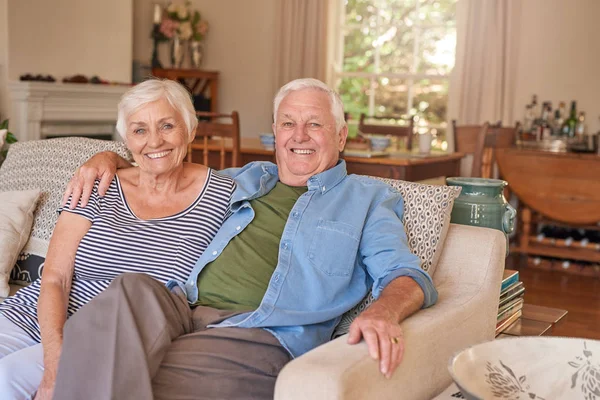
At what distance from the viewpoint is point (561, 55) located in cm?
578

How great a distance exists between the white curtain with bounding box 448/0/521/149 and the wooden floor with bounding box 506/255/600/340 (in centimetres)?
138

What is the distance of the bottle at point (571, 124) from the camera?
5410 millimetres

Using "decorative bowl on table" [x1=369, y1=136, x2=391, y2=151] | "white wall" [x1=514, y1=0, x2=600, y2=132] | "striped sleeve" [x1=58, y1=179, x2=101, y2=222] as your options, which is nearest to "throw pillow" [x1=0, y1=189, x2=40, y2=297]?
"striped sleeve" [x1=58, y1=179, x2=101, y2=222]

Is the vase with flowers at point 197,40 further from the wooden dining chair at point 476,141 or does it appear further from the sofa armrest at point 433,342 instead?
the sofa armrest at point 433,342

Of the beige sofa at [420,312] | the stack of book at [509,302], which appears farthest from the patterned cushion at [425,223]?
the stack of book at [509,302]

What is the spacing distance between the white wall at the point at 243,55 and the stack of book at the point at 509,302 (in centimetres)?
494

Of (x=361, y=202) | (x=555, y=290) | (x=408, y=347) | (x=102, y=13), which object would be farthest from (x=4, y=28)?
(x=408, y=347)

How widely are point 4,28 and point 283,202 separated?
418 centimetres

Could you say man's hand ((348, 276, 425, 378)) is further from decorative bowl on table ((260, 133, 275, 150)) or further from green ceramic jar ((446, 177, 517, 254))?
decorative bowl on table ((260, 133, 275, 150))

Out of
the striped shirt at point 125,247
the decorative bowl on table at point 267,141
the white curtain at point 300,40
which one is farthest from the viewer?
the white curtain at point 300,40

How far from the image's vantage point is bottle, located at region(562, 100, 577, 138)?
5.41m

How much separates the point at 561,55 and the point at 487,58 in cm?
53

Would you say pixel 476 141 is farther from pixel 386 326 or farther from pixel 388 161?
pixel 386 326

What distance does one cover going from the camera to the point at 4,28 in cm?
549
